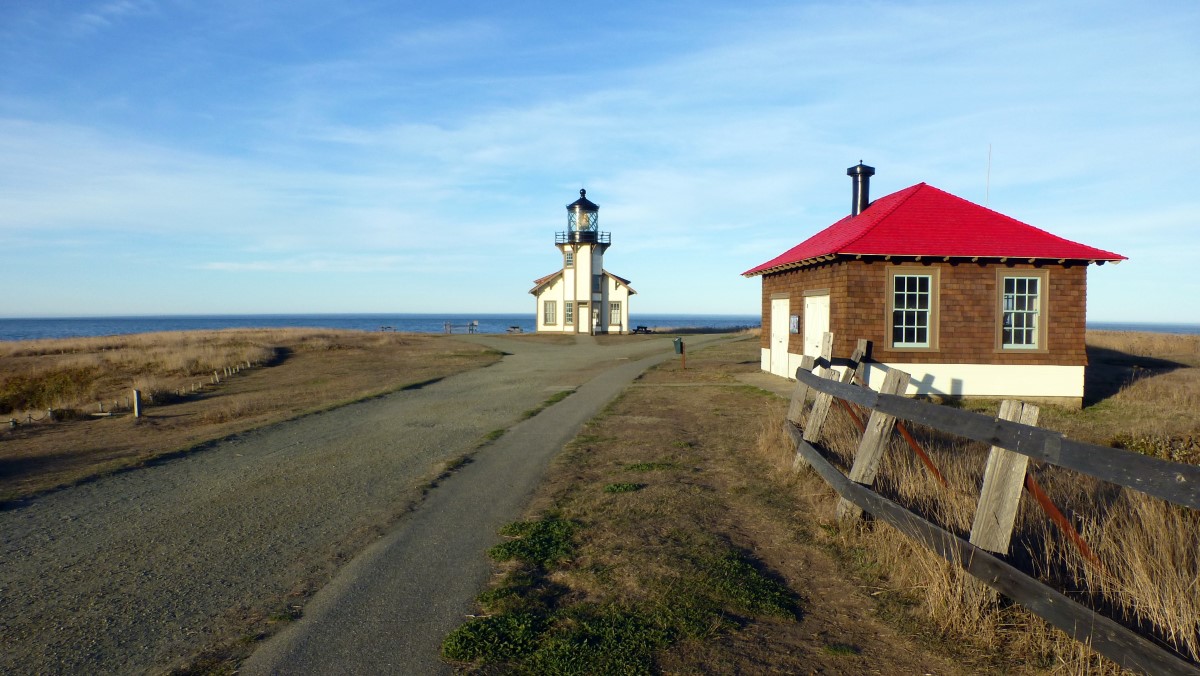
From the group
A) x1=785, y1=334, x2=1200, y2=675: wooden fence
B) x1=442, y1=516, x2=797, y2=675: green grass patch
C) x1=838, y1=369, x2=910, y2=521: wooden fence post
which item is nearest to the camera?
x1=785, y1=334, x2=1200, y2=675: wooden fence

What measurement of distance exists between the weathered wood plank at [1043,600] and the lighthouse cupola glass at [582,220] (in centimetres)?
4485

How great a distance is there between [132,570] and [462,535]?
2.67 metres

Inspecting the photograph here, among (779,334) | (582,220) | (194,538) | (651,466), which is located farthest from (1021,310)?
(582,220)

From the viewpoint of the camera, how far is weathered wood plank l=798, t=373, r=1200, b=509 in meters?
3.04

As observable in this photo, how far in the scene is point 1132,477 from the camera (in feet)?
10.8

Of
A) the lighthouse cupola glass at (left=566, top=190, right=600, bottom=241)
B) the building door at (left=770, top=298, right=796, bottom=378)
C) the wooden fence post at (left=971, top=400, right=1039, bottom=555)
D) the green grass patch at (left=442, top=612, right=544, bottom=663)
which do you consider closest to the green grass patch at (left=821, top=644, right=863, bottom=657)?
the wooden fence post at (left=971, top=400, right=1039, bottom=555)

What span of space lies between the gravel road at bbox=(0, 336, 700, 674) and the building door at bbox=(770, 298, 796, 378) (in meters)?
10.8

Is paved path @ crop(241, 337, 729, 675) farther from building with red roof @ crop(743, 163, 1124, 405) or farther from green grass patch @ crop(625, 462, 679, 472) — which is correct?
building with red roof @ crop(743, 163, 1124, 405)

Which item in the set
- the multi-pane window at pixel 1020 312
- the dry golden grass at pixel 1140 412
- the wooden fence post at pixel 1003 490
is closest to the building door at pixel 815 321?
the multi-pane window at pixel 1020 312

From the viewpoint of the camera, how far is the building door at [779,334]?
2083cm

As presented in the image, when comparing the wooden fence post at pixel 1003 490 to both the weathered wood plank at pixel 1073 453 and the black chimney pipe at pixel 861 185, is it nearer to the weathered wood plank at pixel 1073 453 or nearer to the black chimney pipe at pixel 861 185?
the weathered wood plank at pixel 1073 453

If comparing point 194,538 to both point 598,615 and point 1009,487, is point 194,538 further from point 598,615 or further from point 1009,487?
point 1009,487

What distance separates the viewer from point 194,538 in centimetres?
678

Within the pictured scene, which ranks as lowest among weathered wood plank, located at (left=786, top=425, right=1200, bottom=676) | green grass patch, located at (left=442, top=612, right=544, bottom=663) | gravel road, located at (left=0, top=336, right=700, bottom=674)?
gravel road, located at (left=0, top=336, right=700, bottom=674)
